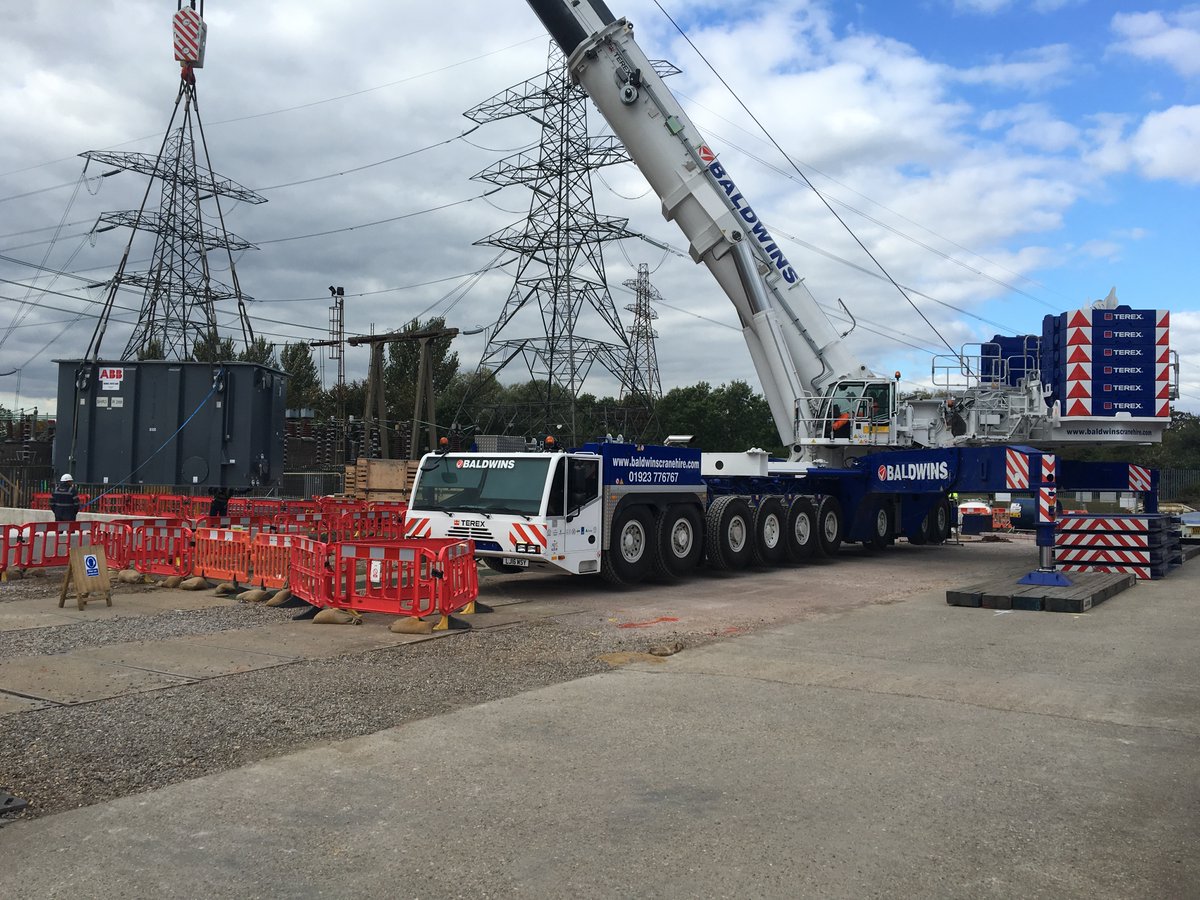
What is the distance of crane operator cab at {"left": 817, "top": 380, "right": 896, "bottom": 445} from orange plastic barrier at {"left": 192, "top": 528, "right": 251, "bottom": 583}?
11934 mm

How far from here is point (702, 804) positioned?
195 inches

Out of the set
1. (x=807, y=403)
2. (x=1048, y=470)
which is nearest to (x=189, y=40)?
(x=807, y=403)

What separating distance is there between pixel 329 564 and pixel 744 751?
657cm

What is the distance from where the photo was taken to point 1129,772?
558cm

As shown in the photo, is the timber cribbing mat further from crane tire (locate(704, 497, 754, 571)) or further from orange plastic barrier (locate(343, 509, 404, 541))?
orange plastic barrier (locate(343, 509, 404, 541))

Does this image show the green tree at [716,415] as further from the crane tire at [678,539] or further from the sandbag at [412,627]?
the sandbag at [412,627]

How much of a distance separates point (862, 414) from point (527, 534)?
9.62m

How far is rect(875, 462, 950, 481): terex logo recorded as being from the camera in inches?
688

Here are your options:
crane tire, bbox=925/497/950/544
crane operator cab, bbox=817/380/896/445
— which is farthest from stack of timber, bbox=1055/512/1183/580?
crane tire, bbox=925/497/950/544

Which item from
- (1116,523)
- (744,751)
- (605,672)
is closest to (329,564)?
(605,672)

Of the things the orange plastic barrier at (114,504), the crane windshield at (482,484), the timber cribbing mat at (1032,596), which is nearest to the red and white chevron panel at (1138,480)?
the timber cribbing mat at (1032,596)

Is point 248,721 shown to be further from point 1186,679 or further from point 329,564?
point 1186,679

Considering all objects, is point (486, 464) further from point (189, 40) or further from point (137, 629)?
point (189, 40)

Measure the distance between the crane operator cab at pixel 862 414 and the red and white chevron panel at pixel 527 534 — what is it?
29.9ft
